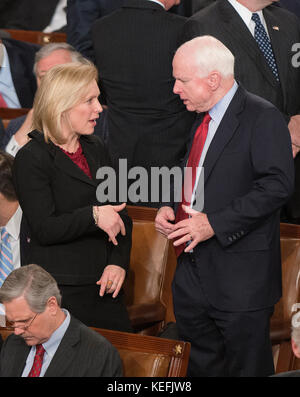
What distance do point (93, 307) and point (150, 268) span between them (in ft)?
2.58

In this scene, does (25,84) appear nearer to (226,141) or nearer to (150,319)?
(150,319)

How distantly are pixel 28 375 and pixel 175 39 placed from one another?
208 cm

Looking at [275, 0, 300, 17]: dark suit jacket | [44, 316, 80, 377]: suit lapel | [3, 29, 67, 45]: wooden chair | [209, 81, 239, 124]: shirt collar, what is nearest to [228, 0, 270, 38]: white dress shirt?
[209, 81, 239, 124]: shirt collar

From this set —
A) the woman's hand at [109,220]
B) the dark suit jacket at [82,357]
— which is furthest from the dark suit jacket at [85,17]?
the dark suit jacket at [82,357]

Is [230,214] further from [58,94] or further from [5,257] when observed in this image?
[5,257]

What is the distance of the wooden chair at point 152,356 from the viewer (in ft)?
9.91

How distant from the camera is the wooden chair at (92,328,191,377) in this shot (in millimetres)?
3020

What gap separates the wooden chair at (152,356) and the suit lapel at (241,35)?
155cm

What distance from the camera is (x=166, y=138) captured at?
4.53 meters

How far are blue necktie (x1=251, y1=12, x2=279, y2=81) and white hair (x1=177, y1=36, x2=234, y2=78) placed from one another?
0.73 m

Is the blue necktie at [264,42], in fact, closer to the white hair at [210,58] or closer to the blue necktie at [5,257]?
the white hair at [210,58]

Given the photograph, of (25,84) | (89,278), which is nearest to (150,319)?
(89,278)

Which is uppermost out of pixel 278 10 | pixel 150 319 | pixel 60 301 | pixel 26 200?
pixel 278 10

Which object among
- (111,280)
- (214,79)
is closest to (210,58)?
(214,79)
